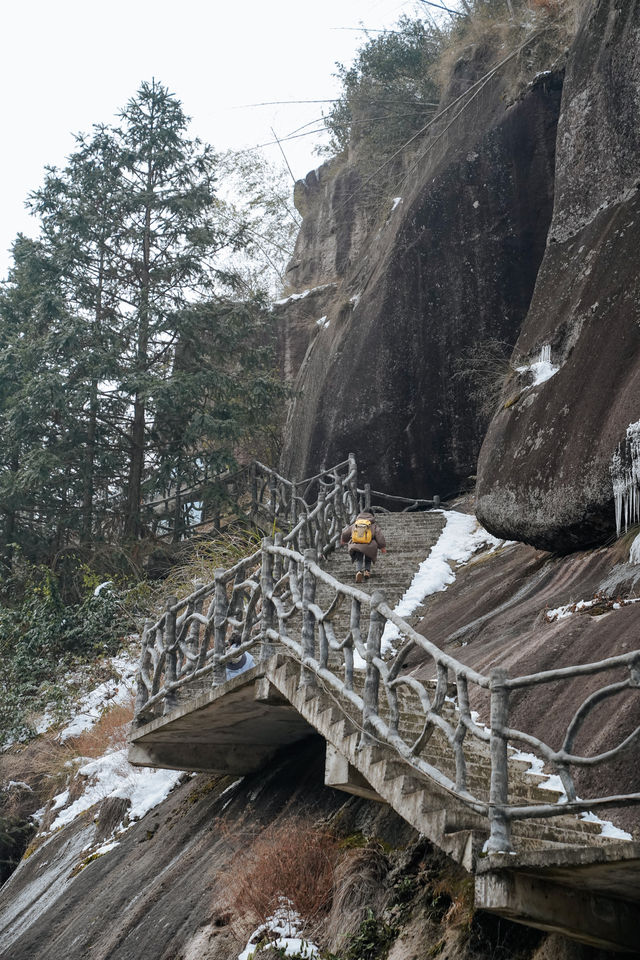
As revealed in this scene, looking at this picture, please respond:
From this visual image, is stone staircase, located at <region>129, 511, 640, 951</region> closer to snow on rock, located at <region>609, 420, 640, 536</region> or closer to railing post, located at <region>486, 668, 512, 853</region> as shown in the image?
railing post, located at <region>486, 668, 512, 853</region>

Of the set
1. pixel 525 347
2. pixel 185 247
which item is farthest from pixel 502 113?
pixel 525 347

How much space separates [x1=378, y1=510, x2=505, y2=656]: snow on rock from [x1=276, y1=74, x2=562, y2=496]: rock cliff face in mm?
2608

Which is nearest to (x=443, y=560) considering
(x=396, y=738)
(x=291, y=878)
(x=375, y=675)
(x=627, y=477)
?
(x=627, y=477)

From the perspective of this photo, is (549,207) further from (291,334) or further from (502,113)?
(291,334)

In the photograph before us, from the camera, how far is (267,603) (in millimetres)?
9102

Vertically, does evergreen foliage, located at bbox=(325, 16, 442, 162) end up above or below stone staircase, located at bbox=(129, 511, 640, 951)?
above

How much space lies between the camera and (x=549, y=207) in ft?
65.1

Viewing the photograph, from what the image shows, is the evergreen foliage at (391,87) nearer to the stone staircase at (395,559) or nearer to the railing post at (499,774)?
the stone staircase at (395,559)

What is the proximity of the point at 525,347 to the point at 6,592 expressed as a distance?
13.1 metres

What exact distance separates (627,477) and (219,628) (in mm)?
4398

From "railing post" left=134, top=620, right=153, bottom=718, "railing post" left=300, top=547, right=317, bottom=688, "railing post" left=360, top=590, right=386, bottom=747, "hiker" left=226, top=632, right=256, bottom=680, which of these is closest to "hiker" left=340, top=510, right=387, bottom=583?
"railing post" left=134, top=620, right=153, bottom=718

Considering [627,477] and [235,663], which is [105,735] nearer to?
[235,663]

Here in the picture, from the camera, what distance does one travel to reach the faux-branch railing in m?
4.83

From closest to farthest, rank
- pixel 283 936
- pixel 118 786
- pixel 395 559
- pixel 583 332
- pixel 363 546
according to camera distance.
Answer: pixel 283 936 → pixel 583 332 → pixel 118 786 → pixel 363 546 → pixel 395 559
